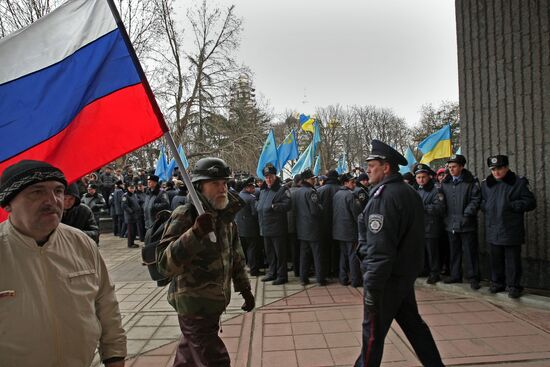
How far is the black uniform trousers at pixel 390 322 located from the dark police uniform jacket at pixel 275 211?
4.12 meters

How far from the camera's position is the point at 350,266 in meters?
6.84

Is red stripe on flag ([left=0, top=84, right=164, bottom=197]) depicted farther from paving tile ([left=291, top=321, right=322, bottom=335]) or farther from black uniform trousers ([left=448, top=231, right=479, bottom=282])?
black uniform trousers ([left=448, top=231, right=479, bottom=282])

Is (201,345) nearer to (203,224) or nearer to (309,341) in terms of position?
(203,224)

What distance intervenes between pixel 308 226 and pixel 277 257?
94 centimetres

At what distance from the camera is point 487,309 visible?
523cm

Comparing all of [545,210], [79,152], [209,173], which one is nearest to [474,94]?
[545,210]

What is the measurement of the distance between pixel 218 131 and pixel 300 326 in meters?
21.4

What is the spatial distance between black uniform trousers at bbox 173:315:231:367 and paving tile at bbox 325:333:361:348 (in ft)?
6.27

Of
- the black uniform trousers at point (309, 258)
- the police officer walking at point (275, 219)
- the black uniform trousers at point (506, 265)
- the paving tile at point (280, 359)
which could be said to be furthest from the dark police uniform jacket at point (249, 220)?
the black uniform trousers at point (506, 265)

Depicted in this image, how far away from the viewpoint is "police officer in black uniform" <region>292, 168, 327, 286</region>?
23.1ft

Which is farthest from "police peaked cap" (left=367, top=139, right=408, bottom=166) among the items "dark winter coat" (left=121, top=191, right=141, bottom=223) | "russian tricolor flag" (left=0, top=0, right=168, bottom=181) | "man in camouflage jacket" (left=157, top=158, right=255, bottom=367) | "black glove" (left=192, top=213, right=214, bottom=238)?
"dark winter coat" (left=121, top=191, right=141, bottom=223)

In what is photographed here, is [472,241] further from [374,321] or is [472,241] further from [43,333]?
[43,333]

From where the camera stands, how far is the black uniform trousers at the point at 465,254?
598cm

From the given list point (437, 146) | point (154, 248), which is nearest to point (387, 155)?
point (154, 248)
